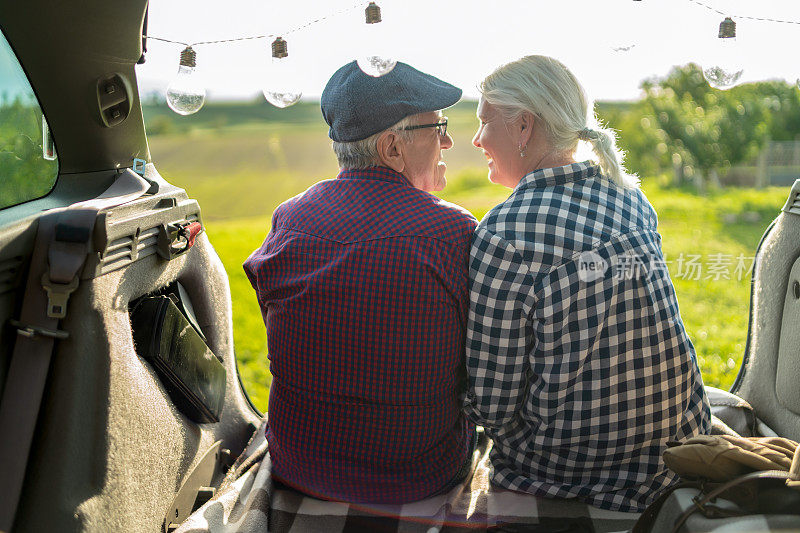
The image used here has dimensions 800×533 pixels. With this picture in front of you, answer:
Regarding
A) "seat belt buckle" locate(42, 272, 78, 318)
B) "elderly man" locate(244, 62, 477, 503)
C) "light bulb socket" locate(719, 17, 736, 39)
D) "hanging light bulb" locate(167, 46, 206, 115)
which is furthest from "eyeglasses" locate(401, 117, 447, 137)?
"seat belt buckle" locate(42, 272, 78, 318)

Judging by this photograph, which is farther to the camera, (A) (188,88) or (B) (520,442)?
(A) (188,88)

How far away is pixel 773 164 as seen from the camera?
A: 14.1 meters

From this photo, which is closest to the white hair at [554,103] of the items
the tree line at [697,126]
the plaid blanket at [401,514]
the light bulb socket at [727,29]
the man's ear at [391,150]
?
the man's ear at [391,150]

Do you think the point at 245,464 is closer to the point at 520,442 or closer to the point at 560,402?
the point at 520,442

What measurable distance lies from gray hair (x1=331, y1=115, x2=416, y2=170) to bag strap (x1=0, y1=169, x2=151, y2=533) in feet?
2.26

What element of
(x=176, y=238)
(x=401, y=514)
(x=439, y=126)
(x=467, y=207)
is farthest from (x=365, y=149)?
(x=467, y=207)

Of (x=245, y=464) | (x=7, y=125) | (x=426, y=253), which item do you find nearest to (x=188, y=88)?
(x=7, y=125)

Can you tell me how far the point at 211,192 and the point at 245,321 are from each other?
7.06m

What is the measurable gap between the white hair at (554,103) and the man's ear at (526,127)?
0.4 inches

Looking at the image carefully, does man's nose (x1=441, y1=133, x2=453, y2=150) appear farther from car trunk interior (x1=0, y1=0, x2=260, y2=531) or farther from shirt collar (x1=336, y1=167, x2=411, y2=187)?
car trunk interior (x1=0, y1=0, x2=260, y2=531)

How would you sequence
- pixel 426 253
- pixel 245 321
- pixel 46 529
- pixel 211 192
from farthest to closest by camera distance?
pixel 211 192 < pixel 245 321 < pixel 426 253 < pixel 46 529

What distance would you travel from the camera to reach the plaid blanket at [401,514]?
5.41 ft

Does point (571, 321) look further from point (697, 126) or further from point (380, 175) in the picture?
point (697, 126)

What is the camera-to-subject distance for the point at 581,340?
1600 millimetres
